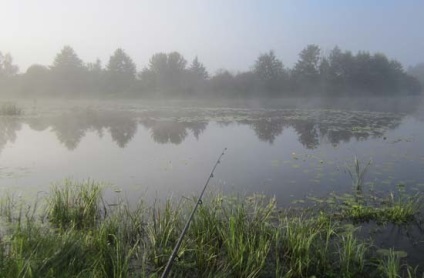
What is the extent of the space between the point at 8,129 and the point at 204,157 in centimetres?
1160

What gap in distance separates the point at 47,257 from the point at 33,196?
4.03 m

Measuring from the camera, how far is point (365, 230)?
5551 mm

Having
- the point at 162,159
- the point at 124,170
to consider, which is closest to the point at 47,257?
the point at 124,170

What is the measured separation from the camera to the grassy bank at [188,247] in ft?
12.2

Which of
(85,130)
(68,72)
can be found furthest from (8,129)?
(68,72)

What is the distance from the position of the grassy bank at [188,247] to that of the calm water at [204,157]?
1863mm

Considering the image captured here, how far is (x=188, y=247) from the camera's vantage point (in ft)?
15.2

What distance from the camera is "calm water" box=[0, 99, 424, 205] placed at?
26.8 ft

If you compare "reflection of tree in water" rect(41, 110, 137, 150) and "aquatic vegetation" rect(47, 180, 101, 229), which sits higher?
"reflection of tree in water" rect(41, 110, 137, 150)

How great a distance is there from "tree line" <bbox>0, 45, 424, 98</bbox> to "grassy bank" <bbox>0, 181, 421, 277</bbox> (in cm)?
5201

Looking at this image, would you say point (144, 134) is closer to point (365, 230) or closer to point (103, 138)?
point (103, 138)

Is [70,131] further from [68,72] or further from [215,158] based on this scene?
[68,72]

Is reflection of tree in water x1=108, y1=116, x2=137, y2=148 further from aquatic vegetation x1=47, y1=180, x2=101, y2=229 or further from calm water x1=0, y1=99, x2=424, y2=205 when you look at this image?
aquatic vegetation x1=47, y1=180, x2=101, y2=229

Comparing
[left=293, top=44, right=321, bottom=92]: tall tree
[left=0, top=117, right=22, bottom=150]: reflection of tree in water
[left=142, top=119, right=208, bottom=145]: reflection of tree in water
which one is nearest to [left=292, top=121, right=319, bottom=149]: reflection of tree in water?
[left=142, top=119, right=208, bottom=145]: reflection of tree in water
